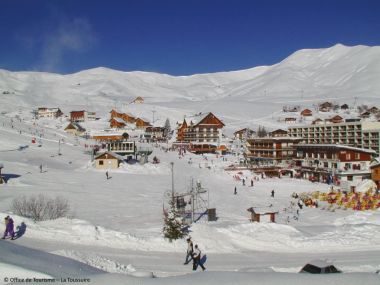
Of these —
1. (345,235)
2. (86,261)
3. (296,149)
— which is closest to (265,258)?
(345,235)

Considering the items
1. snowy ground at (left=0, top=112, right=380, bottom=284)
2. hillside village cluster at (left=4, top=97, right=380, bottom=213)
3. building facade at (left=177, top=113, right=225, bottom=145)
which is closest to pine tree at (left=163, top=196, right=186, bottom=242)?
snowy ground at (left=0, top=112, right=380, bottom=284)

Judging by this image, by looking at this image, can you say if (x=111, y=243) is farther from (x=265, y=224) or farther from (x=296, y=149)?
(x=296, y=149)

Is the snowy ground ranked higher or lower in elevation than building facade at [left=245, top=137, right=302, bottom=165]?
lower

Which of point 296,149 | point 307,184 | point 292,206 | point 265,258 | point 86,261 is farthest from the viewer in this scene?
point 296,149

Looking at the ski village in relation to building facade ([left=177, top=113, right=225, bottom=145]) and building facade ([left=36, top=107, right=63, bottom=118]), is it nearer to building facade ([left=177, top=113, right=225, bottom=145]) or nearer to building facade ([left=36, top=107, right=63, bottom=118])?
building facade ([left=177, top=113, right=225, bottom=145])

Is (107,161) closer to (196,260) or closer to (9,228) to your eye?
(9,228)

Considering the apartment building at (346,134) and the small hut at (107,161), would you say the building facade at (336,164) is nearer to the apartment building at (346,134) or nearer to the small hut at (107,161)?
the apartment building at (346,134)
